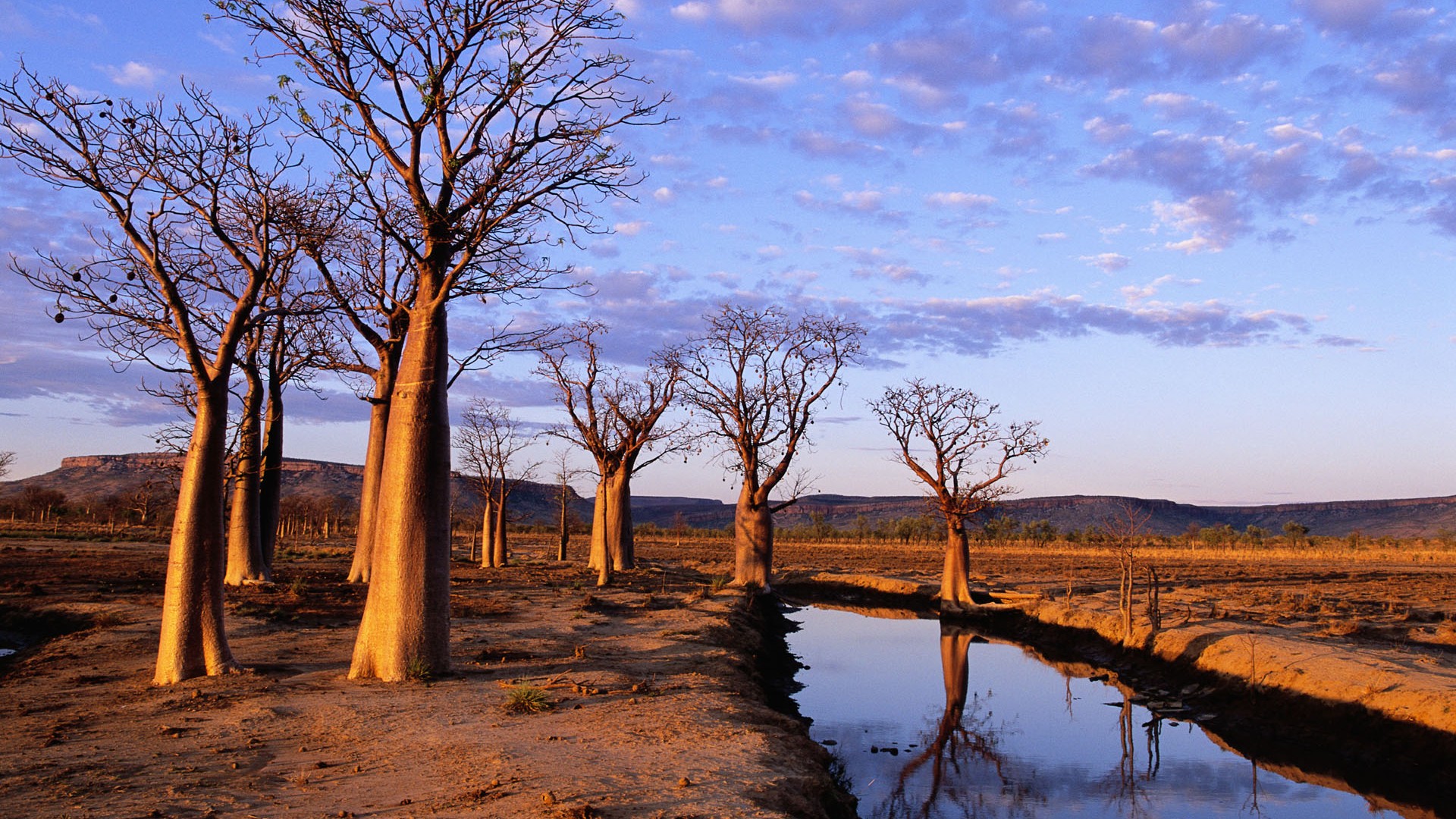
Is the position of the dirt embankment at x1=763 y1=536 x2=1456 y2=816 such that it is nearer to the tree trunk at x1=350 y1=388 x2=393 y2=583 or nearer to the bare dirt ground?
the bare dirt ground

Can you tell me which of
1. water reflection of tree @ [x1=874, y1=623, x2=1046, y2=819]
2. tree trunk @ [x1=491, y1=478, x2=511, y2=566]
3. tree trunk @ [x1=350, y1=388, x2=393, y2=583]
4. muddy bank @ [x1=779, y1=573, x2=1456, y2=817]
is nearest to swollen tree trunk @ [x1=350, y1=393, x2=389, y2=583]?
tree trunk @ [x1=350, y1=388, x2=393, y2=583]

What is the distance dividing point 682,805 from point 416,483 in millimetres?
4411

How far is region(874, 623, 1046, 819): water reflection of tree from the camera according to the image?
27.3 ft

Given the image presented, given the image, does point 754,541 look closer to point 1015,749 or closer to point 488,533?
point 488,533

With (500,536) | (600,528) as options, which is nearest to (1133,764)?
(600,528)

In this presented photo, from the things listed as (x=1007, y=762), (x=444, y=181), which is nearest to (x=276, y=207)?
(x=444, y=181)

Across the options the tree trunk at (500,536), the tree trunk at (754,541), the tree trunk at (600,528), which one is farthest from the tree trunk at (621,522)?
the tree trunk at (754,541)

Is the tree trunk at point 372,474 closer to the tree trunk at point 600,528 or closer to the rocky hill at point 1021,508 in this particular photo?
the tree trunk at point 600,528

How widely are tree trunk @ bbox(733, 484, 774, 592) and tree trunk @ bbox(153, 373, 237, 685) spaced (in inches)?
594

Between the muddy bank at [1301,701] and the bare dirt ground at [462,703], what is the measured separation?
5.3 inches

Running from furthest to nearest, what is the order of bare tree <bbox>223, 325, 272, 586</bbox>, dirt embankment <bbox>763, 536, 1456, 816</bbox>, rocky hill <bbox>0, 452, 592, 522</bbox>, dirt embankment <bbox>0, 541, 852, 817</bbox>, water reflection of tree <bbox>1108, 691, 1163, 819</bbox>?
rocky hill <bbox>0, 452, 592, 522</bbox> < bare tree <bbox>223, 325, 272, 586</bbox> < dirt embankment <bbox>763, 536, 1456, 816</bbox> < water reflection of tree <bbox>1108, 691, 1163, 819</bbox> < dirt embankment <bbox>0, 541, 852, 817</bbox>

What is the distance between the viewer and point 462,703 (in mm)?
7988

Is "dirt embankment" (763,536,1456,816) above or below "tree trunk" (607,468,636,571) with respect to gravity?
below

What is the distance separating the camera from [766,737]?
7.73m
